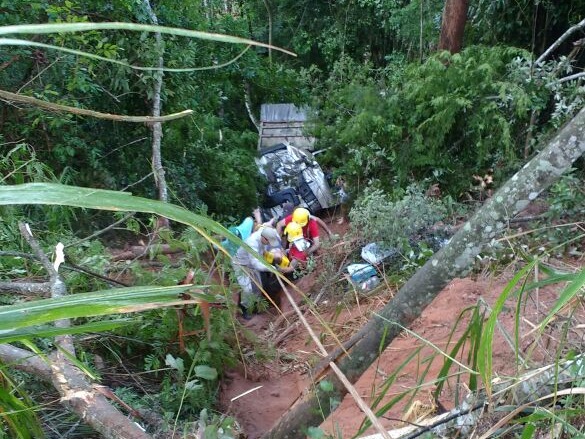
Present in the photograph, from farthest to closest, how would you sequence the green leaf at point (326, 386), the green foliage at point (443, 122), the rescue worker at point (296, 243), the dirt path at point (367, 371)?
the rescue worker at point (296, 243) → the green foliage at point (443, 122) → the dirt path at point (367, 371) → the green leaf at point (326, 386)

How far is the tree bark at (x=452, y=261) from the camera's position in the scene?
1788 millimetres

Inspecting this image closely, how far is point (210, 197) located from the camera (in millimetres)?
8508

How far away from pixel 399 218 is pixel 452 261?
14.4ft

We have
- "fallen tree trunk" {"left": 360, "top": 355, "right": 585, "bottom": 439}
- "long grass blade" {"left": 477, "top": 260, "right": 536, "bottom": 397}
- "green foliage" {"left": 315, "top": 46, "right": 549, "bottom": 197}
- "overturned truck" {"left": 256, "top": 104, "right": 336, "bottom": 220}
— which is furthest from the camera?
"overturned truck" {"left": 256, "top": 104, "right": 336, "bottom": 220}

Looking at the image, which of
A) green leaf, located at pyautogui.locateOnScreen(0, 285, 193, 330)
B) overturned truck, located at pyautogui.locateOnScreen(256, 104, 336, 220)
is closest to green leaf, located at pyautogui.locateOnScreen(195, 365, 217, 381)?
green leaf, located at pyautogui.locateOnScreen(0, 285, 193, 330)

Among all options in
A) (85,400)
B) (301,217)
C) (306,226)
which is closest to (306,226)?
(306,226)

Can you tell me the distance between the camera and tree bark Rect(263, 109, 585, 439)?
179 cm

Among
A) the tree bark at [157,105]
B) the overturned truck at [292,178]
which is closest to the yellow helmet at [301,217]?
the tree bark at [157,105]

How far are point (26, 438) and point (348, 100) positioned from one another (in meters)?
7.91

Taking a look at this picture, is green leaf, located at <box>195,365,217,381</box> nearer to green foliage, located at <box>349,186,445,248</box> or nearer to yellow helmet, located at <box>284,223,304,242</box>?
green foliage, located at <box>349,186,445,248</box>

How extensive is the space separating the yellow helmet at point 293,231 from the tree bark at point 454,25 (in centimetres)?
297

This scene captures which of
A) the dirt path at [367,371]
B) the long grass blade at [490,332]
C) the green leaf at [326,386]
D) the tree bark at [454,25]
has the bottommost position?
the dirt path at [367,371]

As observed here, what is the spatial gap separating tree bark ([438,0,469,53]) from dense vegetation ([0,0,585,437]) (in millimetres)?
373

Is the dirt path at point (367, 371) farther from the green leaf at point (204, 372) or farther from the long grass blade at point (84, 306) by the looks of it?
the long grass blade at point (84, 306)
